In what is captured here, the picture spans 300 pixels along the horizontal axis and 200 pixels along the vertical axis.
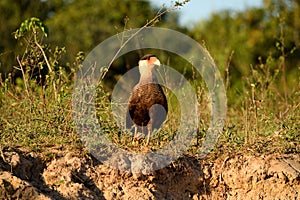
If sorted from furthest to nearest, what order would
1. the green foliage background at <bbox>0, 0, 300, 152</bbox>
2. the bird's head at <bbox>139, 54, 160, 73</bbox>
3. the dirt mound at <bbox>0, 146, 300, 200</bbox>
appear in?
the bird's head at <bbox>139, 54, 160, 73</bbox>, the green foliage background at <bbox>0, 0, 300, 152</bbox>, the dirt mound at <bbox>0, 146, 300, 200</bbox>

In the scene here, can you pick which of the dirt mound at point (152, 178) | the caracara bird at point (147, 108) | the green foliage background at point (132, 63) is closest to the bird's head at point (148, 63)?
the green foliage background at point (132, 63)

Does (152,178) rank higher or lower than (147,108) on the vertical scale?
lower

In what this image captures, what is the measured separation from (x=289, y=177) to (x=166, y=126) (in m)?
1.51

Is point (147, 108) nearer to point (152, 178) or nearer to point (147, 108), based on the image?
point (147, 108)

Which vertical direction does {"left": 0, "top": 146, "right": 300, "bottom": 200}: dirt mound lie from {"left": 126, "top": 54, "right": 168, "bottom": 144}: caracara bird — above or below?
below

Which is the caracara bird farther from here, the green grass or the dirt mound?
the dirt mound

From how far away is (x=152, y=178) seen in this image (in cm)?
591

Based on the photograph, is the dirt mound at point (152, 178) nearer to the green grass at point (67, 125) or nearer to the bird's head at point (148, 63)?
the green grass at point (67, 125)

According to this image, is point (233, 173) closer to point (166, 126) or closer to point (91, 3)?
point (166, 126)

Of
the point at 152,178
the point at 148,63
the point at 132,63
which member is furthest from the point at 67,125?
the point at 132,63

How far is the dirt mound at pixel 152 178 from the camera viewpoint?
538 centimetres

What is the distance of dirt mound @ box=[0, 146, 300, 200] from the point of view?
5379 millimetres

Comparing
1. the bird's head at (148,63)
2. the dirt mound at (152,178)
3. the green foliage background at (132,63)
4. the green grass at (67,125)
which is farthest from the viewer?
the bird's head at (148,63)

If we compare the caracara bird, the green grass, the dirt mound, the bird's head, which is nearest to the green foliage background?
the green grass
